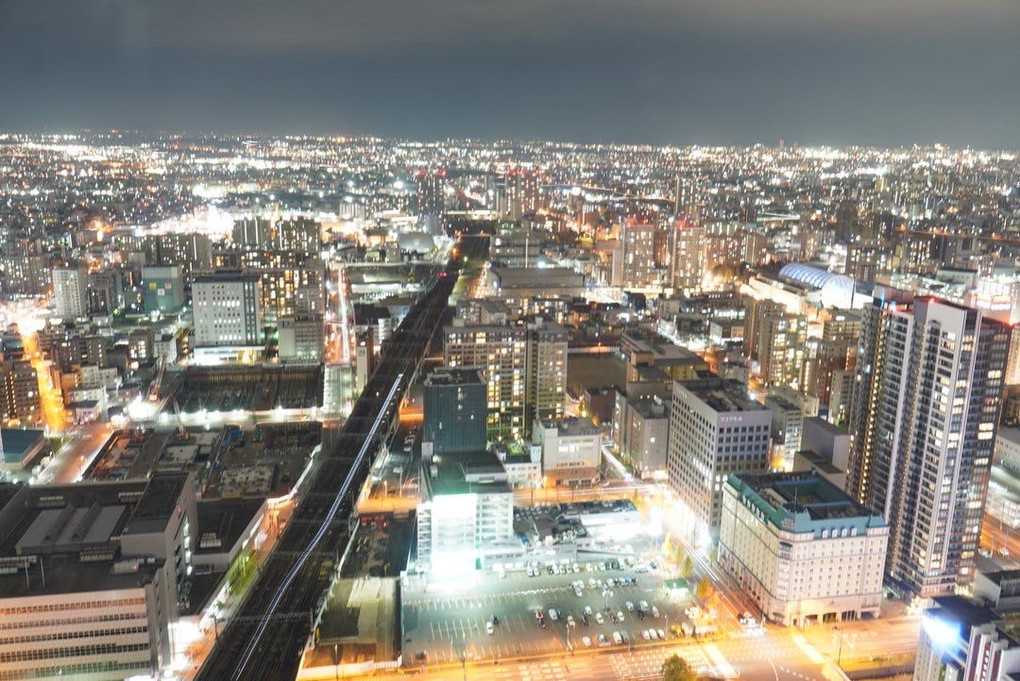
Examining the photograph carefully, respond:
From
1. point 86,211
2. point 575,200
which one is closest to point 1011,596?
point 86,211

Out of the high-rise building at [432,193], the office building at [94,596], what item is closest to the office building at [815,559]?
the office building at [94,596]

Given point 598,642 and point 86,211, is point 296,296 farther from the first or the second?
point 598,642

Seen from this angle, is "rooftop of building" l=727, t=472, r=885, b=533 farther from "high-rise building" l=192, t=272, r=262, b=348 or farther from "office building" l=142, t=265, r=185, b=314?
"office building" l=142, t=265, r=185, b=314

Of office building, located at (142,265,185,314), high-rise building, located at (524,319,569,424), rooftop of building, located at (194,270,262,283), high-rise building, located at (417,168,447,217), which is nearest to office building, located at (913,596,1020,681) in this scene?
high-rise building, located at (524,319,569,424)

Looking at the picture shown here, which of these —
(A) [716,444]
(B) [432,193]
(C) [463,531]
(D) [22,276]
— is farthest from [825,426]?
(B) [432,193]

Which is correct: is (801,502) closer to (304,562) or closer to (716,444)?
(716,444)

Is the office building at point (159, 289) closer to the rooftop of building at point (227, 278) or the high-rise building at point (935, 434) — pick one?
the rooftop of building at point (227, 278)
